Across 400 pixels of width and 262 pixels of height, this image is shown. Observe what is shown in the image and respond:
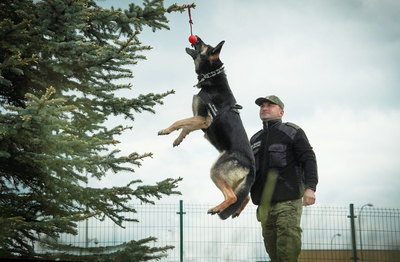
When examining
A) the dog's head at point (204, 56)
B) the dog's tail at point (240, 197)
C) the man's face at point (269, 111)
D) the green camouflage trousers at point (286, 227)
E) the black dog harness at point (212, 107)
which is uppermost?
the dog's head at point (204, 56)

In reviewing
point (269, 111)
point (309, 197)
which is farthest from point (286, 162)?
point (269, 111)

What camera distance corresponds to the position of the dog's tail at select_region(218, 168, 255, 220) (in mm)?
3336

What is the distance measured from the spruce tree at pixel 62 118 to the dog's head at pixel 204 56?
247cm

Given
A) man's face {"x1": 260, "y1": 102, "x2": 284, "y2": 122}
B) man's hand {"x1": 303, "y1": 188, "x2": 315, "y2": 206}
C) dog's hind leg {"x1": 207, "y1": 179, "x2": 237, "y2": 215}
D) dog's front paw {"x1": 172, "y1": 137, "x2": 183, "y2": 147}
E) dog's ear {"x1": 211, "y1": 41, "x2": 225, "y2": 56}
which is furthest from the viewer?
man's face {"x1": 260, "y1": 102, "x2": 284, "y2": 122}

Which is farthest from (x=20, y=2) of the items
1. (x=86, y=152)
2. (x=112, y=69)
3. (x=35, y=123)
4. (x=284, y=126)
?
(x=284, y=126)

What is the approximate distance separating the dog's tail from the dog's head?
3.41ft

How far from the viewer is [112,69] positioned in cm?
693

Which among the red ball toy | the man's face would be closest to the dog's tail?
the man's face

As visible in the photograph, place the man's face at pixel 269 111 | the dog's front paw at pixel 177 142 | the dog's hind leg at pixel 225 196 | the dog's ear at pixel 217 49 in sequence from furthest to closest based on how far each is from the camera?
the man's face at pixel 269 111 < the dog's front paw at pixel 177 142 < the dog's ear at pixel 217 49 < the dog's hind leg at pixel 225 196

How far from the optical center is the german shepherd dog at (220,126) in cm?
344

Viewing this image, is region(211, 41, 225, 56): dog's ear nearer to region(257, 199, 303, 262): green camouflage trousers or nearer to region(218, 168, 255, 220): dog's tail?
region(218, 168, 255, 220): dog's tail

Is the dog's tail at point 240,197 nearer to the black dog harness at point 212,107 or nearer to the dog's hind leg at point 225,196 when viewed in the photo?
the dog's hind leg at point 225,196

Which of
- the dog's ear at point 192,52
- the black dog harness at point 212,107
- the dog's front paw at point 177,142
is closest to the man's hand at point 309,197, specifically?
the black dog harness at point 212,107

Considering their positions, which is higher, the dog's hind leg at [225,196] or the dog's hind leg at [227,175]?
the dog's hind leg at [227,175]
